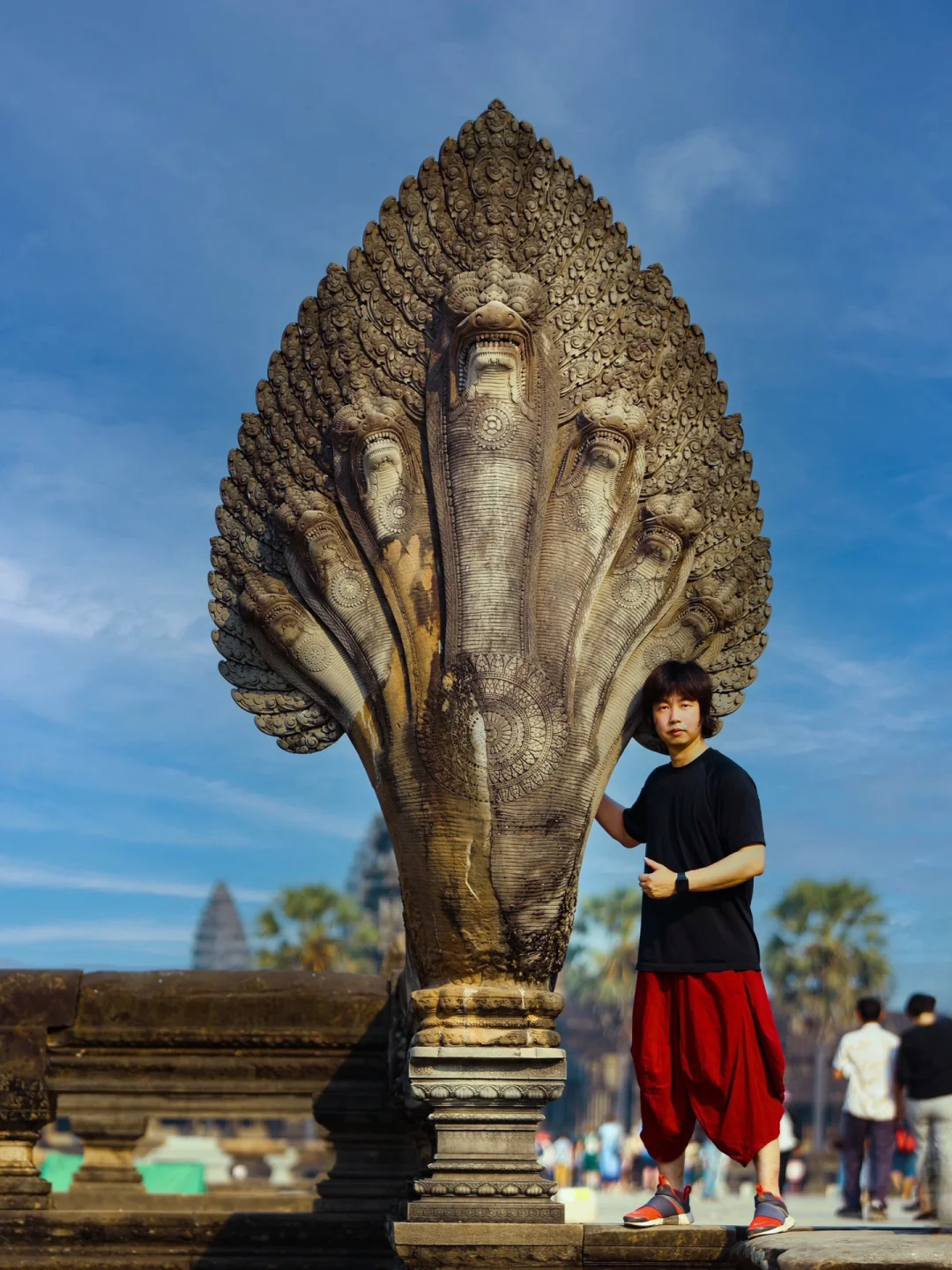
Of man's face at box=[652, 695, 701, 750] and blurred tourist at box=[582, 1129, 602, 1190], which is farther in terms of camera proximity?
blurred tourist at box=[582, 1129, 602, 1190]

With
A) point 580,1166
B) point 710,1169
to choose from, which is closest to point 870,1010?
point 710,1169

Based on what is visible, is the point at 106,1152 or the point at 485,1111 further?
the point at 106,1152

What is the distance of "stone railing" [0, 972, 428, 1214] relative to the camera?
205 inches

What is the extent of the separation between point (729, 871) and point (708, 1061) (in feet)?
1.61

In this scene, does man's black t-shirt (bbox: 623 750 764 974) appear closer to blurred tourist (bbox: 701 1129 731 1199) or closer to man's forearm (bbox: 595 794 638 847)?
man's forearm (bbox: 595 794 638 847)

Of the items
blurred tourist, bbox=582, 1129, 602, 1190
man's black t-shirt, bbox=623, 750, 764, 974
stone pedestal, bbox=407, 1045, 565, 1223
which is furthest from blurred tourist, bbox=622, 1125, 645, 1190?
man's black t-shirt, bbox=623, 750, 764, 974

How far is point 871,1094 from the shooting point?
823cm

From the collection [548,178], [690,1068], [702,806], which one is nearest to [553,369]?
[548,178]

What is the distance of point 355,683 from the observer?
4301 millimetres

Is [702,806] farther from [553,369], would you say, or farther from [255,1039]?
[255,1039]

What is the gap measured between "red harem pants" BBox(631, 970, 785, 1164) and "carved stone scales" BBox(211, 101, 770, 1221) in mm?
286

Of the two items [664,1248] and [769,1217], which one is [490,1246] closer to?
[664,1248]

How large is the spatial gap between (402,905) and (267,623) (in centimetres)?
96

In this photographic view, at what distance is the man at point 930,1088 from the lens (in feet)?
19.6
